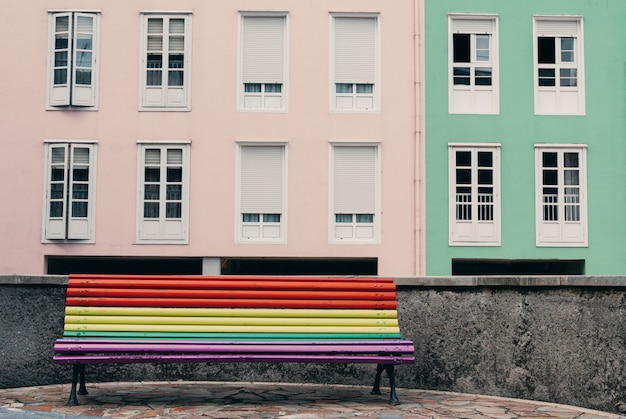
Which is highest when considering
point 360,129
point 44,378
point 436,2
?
point 436,2

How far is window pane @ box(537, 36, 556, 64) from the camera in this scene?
2438cm

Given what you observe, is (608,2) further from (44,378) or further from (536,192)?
(44,378)

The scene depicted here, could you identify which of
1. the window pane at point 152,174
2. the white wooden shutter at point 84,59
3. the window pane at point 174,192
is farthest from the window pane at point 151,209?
the white wooden shutter at point 84,59

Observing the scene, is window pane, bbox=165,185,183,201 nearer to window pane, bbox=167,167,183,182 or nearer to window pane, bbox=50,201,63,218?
window pane, bbox=167,167,183,182

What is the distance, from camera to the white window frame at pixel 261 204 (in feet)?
76.4

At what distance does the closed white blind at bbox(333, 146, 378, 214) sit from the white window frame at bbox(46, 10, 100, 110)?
7119 mm

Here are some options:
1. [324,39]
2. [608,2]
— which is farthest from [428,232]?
[608,2]

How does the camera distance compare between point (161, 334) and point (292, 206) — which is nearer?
point (161, 334)

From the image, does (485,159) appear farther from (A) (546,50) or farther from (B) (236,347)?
(B) (236,347)

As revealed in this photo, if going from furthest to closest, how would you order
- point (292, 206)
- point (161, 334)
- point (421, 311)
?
point (292, 206) < point (421, 311) < point (161, 334)

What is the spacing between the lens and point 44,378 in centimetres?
934

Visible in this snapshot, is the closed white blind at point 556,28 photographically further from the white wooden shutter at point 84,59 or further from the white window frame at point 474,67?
the white wooden shutter at point 84,59

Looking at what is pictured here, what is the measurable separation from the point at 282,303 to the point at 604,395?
3.24m

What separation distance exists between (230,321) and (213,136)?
1604 cm
